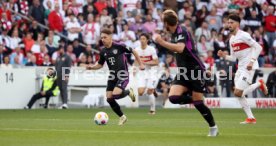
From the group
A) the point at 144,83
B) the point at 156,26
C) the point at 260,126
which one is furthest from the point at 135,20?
the point at 260,126

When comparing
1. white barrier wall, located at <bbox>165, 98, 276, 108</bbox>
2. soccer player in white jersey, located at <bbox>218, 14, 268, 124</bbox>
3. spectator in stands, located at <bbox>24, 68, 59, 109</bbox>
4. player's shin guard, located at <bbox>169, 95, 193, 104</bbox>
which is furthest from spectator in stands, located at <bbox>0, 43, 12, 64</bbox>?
player's shin guard, located at <bbox>169, 95, 193, 104</bbox>

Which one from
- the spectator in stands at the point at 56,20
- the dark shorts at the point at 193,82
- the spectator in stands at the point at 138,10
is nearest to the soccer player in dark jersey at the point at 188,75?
the dark shorts at the point at 193,82

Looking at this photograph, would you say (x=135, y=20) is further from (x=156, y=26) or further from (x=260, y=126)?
(x=260, y=126)

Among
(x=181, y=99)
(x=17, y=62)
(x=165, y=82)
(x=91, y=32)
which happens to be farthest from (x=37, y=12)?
(x=181, y=99)

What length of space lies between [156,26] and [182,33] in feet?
66.2

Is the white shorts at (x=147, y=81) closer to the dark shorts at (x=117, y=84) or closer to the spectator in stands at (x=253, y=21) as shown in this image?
the dark shorts at (x=117, y=84)

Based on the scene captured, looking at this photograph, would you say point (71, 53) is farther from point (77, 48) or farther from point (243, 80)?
point (243, 80)

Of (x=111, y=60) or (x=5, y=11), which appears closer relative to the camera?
(x=111, y=60)

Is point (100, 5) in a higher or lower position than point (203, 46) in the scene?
higher

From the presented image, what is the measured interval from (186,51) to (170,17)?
0.83 metres

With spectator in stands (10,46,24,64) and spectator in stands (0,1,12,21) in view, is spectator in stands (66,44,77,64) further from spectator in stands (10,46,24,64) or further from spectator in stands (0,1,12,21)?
spectator in stands (0,1,12,21)

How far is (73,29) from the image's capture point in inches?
1358

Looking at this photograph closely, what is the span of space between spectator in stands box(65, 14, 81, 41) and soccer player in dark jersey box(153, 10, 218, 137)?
18297mm

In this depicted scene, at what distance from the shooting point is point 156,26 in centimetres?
3597
